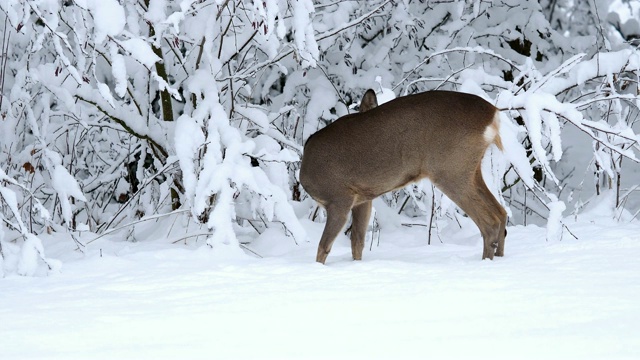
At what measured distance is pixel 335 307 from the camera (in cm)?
341

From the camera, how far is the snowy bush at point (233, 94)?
484 cm

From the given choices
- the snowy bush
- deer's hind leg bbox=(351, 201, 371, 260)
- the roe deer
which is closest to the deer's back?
the roe deer

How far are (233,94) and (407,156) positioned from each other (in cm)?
178

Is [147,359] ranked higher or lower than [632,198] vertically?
lower

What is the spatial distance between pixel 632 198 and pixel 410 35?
4.27 meters

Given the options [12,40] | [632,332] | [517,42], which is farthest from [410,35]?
[632,332]

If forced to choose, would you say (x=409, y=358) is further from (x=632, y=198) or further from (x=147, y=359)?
(x=632, y=198)

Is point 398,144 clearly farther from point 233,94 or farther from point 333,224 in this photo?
point 233,94

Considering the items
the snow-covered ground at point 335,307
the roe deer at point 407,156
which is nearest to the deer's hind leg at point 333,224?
the roe deer at point 407,156

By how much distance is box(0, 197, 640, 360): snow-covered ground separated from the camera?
282cm

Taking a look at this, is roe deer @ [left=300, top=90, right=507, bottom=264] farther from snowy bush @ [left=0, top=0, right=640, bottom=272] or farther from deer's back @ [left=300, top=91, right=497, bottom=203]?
snowy bush @ [left=0, top=0, right=640, bottom=272]

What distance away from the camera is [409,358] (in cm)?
269

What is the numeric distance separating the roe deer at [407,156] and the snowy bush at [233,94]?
356mm

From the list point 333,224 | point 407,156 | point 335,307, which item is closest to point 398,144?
point 407,156
